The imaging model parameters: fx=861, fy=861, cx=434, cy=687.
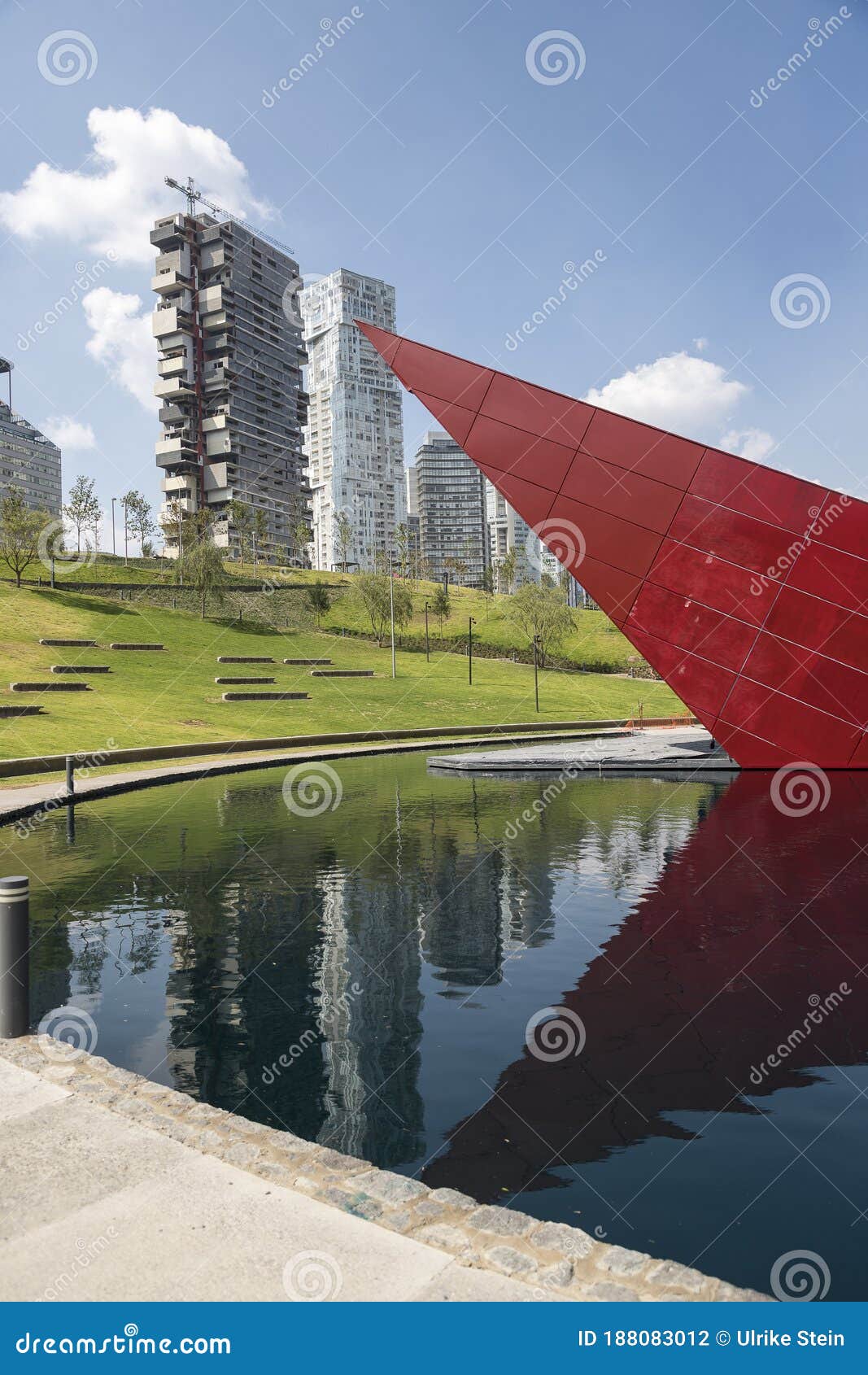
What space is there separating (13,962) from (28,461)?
199m

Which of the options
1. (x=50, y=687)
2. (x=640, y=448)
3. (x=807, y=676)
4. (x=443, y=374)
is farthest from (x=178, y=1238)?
(x=50, y=687)

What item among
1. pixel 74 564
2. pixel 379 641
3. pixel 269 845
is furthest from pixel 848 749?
pixel 74 564

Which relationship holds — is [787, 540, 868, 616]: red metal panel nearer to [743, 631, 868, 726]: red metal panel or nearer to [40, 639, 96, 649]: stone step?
[743, 631, 868, 726]: red metal panel

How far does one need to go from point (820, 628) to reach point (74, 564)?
235ft

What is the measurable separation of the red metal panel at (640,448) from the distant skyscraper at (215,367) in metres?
108

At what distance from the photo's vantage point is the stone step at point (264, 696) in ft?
139

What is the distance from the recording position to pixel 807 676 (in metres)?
20.7

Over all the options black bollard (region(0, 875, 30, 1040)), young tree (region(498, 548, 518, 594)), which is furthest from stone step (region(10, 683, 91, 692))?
young tree (region(498, 548, 518, 594))

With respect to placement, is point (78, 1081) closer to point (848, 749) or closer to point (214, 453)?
point (848, 749)

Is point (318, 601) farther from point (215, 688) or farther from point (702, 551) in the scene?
point (702, 551)

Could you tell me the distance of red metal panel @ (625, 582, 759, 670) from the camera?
68.1 feet

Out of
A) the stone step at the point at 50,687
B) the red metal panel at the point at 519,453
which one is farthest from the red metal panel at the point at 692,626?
the stone step at the point at 50,687

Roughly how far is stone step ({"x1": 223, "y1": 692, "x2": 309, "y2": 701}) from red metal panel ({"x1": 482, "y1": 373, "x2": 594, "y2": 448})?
25.1 meters

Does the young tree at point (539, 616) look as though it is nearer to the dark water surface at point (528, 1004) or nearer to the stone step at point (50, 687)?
the stone step at point (50, 687)
